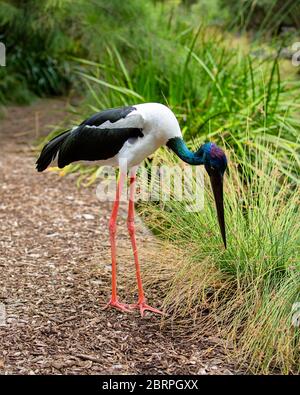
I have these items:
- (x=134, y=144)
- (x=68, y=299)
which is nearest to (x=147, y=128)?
(x=134, y=144)

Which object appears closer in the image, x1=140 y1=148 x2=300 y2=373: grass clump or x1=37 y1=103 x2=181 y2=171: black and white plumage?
x1=140 y1=148 x2=300 y2=373: grass clump

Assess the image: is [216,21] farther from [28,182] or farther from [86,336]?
[86,336]

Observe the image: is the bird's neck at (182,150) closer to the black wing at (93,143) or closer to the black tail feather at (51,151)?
the black wing at (93,143)

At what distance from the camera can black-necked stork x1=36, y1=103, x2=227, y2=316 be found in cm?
299

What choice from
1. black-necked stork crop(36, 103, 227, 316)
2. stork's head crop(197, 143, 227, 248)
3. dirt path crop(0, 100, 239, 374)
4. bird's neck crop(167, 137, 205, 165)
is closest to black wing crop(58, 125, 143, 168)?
black-necked stork crop(36, 103, 227, 316)

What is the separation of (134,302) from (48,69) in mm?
6831

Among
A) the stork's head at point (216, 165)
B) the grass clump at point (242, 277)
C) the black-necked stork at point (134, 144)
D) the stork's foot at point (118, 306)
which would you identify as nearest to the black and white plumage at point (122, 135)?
the black-necked stork at point (134, 144)

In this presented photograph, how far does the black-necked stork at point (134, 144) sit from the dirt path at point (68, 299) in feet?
0.75

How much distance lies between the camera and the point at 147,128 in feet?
10.2

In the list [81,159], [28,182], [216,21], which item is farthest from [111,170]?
[216,21]

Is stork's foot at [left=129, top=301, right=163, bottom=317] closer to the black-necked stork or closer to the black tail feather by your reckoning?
the black-necked stork

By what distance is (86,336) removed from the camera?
2967mm

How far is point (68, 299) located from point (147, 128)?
985mm

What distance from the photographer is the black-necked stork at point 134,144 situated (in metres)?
2.99
